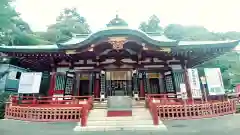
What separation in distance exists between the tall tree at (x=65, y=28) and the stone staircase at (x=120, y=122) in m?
24.1

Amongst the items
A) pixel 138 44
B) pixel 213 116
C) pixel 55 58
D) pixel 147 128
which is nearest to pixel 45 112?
pixel 55 58

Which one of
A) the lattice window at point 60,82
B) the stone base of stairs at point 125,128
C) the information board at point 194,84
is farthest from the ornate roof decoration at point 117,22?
the stone base of stairs at point 125,128

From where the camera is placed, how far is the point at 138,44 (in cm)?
1129

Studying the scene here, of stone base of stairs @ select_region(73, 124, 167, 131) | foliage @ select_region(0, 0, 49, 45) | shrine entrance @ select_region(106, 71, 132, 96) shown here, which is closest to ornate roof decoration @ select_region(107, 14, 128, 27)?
shrine entrance @ select_region(106, 71, 132, 96)

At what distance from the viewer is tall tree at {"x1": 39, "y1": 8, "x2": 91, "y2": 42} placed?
3334 centimetres

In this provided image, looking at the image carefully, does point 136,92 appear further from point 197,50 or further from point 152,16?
point 152,16

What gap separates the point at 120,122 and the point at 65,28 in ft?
106

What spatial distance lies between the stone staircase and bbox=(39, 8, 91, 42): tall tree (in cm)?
2413

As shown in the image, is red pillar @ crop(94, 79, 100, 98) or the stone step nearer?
the stone step

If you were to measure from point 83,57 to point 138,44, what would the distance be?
150 inches

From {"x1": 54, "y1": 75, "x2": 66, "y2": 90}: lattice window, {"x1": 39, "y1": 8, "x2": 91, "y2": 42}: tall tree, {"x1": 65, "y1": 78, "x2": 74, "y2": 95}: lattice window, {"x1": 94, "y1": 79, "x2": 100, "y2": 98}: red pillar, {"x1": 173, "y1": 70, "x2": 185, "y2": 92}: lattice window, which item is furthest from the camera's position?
{"x1": 39, "y1": 8, "x2": 91, "y2": 42}: tall tree

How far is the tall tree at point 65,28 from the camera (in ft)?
109

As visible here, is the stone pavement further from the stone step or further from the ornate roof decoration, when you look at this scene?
the ornate roof decoration

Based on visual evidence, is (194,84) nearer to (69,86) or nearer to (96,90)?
(96,90)
